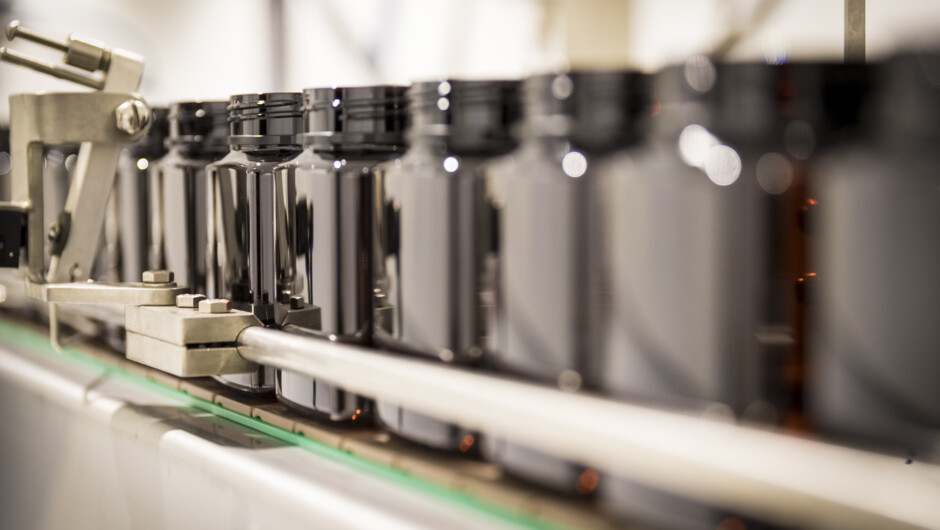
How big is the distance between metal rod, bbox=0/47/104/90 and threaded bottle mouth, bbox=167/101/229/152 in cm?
8

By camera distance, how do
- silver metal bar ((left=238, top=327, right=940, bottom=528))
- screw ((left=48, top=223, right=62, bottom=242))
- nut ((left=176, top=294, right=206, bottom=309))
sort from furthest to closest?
1. screw ((left=48, top=223, right=62, bottom=242))
2. nut ((left=176, top=294, right=206, bottom=309))
3. silver metal bar ((left=238, top=327, right=940, bottom=528))

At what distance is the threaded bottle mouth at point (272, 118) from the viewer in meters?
0.57

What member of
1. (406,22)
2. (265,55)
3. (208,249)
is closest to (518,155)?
(208,249)

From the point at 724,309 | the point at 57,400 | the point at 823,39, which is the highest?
the point at 823,39

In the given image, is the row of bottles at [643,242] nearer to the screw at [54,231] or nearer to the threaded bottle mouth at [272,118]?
the threaded bottle mouth at [272,118]

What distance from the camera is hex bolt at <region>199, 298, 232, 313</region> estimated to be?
0.57 metres

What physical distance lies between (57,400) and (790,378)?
61 cm

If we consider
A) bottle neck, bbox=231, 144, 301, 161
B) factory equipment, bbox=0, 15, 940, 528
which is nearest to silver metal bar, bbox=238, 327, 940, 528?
factory equipment, bbox=0, 15, 940, 528

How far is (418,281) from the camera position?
453mm

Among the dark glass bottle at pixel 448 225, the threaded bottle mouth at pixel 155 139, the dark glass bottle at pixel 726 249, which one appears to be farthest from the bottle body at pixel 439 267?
the threaded bottle mouth at pixel 155 139

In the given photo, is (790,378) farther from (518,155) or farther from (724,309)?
(518,155)

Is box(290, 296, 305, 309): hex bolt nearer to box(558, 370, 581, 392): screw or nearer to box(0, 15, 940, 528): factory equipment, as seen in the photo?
box(0, 15, 940, 528): factory equipment

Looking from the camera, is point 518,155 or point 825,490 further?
point 518,155

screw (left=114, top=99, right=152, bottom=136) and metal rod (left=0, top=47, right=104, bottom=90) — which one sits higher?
metal rod (left=0, top=47, right=104, bottom=90)
